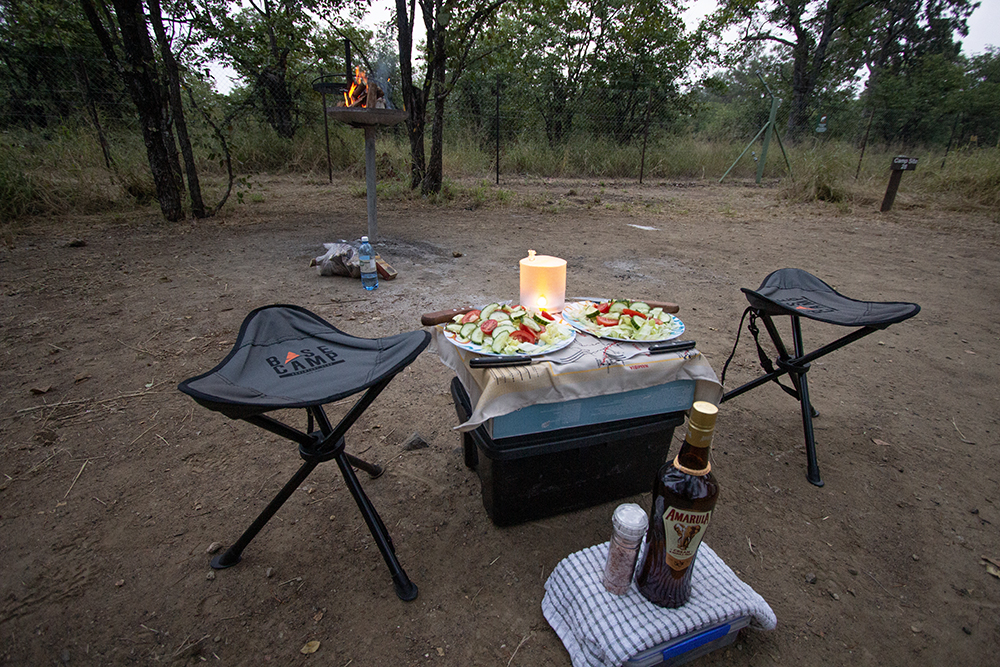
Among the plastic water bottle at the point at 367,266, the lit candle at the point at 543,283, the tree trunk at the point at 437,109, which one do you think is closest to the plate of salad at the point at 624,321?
the lit candle at the point at 543,283

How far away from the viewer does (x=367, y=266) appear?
382 cm

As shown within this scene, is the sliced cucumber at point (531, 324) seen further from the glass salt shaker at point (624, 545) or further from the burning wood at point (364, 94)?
the burning wood at point (364, 94)

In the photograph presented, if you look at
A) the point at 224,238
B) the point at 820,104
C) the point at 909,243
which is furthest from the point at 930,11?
the point at 224,238

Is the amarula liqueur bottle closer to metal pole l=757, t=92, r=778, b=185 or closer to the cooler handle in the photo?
the cooler handle

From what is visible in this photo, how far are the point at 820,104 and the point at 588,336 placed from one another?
22514 mm

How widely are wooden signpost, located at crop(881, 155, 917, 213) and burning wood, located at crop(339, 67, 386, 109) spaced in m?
7.56

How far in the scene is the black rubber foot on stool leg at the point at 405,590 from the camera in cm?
139

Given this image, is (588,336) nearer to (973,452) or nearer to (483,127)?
(973,452)

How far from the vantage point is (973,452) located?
2.06 meters

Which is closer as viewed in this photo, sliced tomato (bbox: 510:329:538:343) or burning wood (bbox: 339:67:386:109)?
sliced tomato (bbox: 510:329:538:343)

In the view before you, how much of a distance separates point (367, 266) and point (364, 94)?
1.68 metres

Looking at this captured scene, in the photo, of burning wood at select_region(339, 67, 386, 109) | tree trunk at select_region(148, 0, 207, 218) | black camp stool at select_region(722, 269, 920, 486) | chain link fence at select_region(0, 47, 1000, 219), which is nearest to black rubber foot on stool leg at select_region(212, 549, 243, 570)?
black camp stool at select_region(722, 269, 920, 486)

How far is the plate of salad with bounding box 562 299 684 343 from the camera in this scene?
61.9 inches

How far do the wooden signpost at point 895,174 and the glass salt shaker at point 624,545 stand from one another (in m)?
8.57
